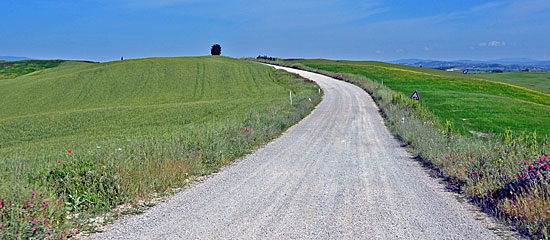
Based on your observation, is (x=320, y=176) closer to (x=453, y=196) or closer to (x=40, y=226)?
(x=453, y=196)

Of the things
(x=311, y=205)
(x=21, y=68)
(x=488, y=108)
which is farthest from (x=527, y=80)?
(x=21, y=68)

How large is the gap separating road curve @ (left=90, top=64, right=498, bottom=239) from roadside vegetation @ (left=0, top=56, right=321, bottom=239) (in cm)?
72

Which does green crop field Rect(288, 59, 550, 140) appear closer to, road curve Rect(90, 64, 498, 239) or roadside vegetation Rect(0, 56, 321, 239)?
roadside vegetation Rect(0, 56, 321, 239)

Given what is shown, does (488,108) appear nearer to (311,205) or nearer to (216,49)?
(311,205)

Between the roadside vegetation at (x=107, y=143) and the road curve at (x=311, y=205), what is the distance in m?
0.72

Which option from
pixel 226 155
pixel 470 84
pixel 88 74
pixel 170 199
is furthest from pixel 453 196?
pixel 88 74

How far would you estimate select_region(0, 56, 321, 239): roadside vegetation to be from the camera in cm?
579

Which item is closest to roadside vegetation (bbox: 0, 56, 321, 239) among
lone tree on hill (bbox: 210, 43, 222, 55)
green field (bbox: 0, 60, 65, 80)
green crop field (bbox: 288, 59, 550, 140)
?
green crop field (bbox: 288, 59, 550, 140)

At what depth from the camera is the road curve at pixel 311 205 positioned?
560 cm

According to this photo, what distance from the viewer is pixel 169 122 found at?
947 inches

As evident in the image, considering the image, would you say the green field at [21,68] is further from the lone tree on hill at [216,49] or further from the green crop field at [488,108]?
the green crop field at [488,108]

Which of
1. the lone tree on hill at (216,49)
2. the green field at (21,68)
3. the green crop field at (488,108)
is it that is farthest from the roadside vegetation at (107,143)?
the lone tree on hill at (216,49)

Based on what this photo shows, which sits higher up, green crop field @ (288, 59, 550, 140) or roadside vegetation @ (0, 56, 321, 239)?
roadside vegetation @ (0, 56, 321, 239)

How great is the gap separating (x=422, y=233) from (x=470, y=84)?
56.4 metres
